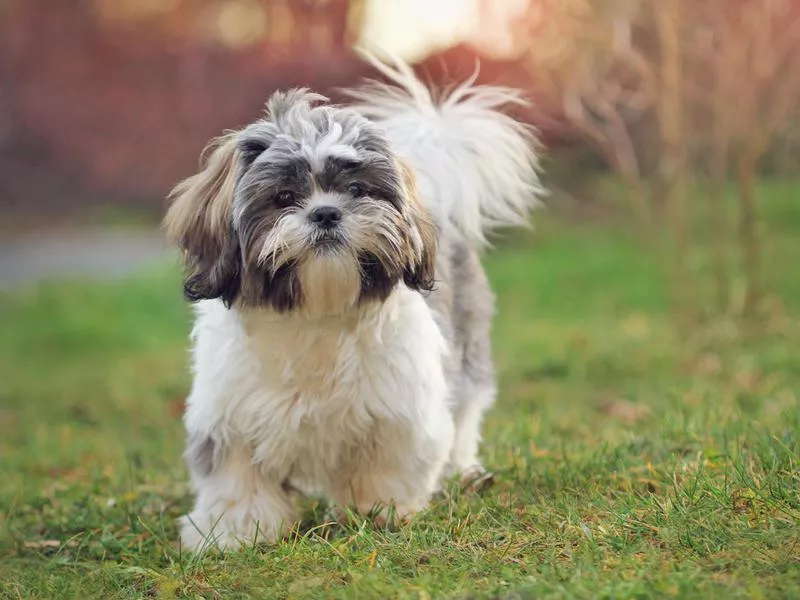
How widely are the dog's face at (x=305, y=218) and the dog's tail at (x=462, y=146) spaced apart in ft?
2.37

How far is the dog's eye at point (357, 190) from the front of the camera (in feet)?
11.1

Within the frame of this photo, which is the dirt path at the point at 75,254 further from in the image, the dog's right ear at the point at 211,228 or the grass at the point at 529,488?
the dog's right ear at the point at 211,228

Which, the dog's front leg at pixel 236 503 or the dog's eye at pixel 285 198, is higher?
the dog's eye at pixel 285 198

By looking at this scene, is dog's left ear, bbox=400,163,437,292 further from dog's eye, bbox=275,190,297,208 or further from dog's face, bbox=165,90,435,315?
dog's eye, bbox=275,190,297,208

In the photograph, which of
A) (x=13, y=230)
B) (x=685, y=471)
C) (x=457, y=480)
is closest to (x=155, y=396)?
(x=457, y=480)

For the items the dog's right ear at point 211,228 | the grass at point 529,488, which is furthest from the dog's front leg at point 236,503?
the dog's right ear at point 211,228

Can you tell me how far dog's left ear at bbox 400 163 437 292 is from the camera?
351 centimetres

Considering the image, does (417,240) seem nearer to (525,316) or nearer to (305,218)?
(305,218)

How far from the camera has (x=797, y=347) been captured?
730 cm

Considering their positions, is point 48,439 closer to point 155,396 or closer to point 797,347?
point 155,396

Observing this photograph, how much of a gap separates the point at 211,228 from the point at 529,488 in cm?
132

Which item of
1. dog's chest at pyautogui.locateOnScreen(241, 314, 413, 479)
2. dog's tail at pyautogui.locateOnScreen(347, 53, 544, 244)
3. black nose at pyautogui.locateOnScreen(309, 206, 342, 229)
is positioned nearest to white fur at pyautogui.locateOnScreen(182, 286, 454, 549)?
dog's chest at pyautogui.locateOnScreen(241, 314, 413, 479)

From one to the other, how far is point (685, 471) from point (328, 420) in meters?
1.10

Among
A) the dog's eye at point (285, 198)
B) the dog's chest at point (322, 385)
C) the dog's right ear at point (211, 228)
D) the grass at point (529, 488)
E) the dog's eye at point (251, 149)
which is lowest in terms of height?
the grass at point (529, 488)
